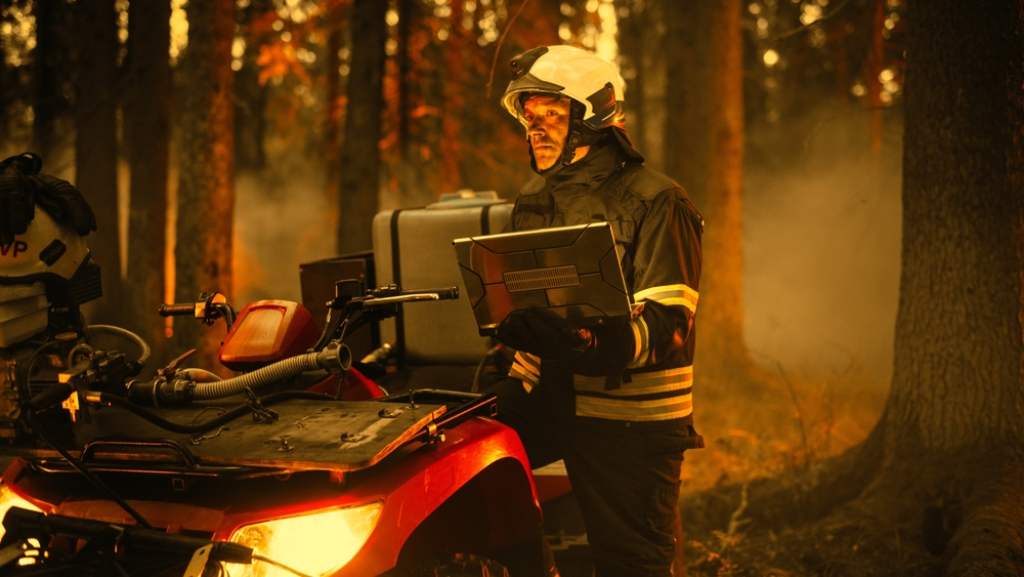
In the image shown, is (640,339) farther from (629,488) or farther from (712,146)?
(712,146)

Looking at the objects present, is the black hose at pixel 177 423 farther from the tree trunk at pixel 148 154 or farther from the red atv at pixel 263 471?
the tree trunk at pixel 148 154

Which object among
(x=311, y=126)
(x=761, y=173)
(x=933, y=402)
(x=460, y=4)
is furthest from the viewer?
A: (x=311, y=126)

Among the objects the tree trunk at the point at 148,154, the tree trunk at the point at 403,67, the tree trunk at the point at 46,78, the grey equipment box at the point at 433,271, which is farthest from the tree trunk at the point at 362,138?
the grey equipment box at the point at 433,271

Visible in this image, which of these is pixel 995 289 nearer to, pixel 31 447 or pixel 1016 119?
pixel 1016 119

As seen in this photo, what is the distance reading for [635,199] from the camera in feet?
11.8

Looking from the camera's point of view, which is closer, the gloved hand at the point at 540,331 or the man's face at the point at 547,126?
the gloved hand at the point at 540,331

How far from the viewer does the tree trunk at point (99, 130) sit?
446 inches

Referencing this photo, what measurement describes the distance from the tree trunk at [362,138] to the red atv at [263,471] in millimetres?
8681

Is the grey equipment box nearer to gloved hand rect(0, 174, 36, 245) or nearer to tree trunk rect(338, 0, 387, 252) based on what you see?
gloved hand rect(0, 174, 36, 245)

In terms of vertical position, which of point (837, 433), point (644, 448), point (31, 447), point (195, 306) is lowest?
point (837, 433)

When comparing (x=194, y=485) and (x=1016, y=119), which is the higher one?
(x=1016, y=119)

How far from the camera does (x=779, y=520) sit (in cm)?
569

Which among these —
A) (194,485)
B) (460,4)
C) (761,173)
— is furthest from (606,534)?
(761,173)

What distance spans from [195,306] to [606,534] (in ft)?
5.94
